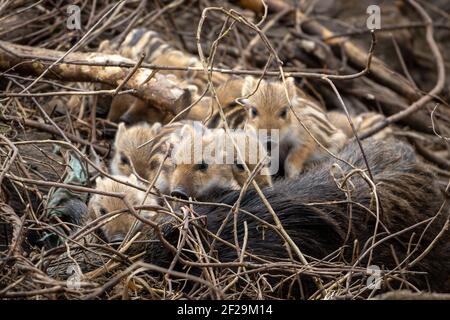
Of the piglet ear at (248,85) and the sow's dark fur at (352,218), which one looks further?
the piglet ear at (248,85)

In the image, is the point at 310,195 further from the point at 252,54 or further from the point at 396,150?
the point at 252,54

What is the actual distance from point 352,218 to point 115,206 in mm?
1182

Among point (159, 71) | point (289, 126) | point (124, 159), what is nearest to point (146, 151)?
point (124, 159)

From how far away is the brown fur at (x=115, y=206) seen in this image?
4512mm

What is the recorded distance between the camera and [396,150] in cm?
527

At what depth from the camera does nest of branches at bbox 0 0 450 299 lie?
3811 mm

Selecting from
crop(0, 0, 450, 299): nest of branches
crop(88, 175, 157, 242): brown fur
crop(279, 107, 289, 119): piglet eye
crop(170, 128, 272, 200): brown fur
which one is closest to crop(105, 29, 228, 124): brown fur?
crop(0, 0, 450, 299): nest of branches

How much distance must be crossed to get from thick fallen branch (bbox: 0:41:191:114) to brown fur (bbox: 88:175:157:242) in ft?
2.47

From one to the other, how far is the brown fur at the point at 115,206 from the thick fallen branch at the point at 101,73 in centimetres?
75

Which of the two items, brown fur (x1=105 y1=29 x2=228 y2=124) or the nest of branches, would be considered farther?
brown fur (x1=105 y1=29 x2=228 y2=124)

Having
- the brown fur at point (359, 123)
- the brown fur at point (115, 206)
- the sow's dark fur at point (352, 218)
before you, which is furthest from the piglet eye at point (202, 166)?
the brown fur at point (359, 123)

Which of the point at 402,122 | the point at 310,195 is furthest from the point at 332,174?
the point at 402,122

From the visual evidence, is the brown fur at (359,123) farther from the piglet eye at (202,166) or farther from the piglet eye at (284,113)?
the piglet eye at (202,166)

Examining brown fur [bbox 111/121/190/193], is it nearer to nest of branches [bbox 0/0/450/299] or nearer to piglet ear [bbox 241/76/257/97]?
nest of branches [bbox 0/0/450/299]
